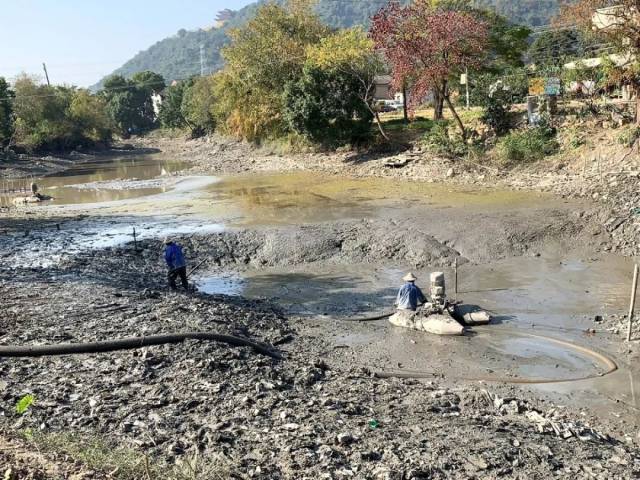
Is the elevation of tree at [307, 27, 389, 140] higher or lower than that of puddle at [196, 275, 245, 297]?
higher

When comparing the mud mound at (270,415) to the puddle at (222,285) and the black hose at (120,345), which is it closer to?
the black hose at (120,345)

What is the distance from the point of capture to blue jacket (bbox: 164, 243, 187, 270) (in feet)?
48.4

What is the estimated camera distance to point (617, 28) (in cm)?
2433

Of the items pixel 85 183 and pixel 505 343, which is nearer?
pixel 505 343

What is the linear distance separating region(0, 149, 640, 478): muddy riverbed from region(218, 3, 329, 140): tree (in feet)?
65.5

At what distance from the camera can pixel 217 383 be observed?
8844 millimetres

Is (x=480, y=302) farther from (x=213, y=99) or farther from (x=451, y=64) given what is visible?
(x=213, y=99)

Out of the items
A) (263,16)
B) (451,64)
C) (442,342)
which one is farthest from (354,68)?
(442,342)

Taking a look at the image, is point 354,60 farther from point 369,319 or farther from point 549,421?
point 549,421

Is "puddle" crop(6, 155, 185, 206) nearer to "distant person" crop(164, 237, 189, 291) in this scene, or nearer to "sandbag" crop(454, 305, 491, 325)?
"distant person" crop(164, 237, 189, 291)

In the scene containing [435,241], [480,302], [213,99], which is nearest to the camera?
[480,302]

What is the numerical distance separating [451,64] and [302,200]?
445 inches

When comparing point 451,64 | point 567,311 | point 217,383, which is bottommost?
point 567,311

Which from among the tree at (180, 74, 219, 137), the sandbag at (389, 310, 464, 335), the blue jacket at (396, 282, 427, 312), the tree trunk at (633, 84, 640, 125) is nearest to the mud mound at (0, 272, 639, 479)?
the sandbag at (389, 310, 464, 335)
